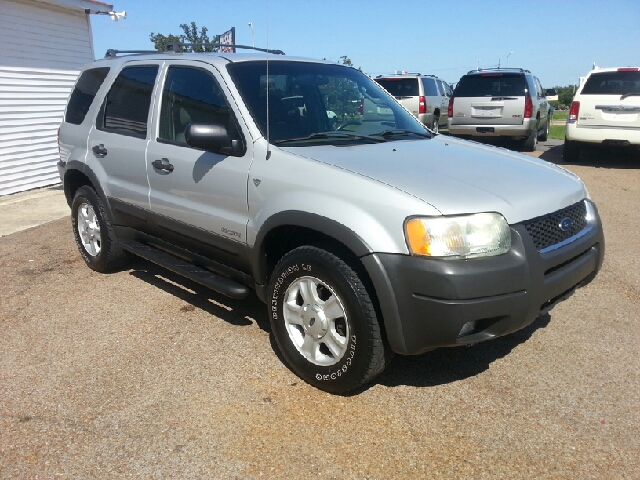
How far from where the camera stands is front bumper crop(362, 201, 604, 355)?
2779mm

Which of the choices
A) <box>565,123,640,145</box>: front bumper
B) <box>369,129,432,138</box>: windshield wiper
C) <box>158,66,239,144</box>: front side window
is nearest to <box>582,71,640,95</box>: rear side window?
<box>565,123,640,145</box>: front bumper

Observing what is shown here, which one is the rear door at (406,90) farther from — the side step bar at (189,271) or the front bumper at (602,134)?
the side step bar at (189,271)

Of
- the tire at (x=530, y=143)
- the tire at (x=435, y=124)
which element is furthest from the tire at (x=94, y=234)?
the tire at (x=435, y=124)

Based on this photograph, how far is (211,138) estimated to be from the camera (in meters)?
3.52

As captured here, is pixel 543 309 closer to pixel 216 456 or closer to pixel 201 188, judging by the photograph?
pixel 216 456

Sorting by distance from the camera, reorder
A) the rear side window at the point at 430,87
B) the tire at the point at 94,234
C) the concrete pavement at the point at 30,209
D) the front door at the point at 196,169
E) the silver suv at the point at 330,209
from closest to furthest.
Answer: the silver suv at the point at 330,209, the front door at the point at 196,169, the tire at the point at 94,234, the concrete pavement at the point at 30,209, the rear side window at the point at 430,87

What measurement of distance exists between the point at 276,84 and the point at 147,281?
89.8 inches

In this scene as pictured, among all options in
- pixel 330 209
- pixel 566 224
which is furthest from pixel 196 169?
pixel 566 224

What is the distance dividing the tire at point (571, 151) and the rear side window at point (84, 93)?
9.71 m

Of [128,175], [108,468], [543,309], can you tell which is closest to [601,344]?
[543,309]

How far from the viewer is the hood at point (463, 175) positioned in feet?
9.70

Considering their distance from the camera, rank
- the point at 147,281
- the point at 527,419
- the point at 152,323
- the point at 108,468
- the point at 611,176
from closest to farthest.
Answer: the point at 108,468 → the point at 527,419 → the point at 152,323 → the point at 147,281 → the point at 611,176

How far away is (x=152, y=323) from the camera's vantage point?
4.35m

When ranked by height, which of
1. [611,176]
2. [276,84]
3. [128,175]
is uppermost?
[276,84]
